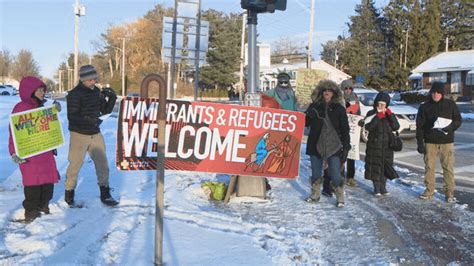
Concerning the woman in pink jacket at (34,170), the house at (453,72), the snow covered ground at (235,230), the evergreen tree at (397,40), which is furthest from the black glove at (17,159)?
the evergreen tree at (397,40)

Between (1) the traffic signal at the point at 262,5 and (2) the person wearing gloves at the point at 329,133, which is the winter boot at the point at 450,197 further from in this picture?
(1) the traffic signal at the point at 262,5

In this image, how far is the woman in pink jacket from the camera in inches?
210

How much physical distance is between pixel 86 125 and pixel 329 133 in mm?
3304

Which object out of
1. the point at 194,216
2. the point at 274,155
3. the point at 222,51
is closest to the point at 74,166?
the point at 194,216

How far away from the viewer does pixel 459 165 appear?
35.2ft

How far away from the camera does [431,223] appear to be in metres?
6.00

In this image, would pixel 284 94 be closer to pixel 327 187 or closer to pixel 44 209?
pixel 327 187

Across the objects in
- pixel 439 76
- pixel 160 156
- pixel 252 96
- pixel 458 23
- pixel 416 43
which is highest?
pixel 458 23

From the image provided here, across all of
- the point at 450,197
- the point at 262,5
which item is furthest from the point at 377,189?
the point at 262,5

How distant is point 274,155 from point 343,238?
1707 millimetres

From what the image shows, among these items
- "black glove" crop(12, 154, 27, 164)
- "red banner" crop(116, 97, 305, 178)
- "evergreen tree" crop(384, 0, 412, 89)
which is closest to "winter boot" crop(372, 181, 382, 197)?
"red banner" crop(116, 97, 305, 178)

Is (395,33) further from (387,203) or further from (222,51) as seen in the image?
(387,203)

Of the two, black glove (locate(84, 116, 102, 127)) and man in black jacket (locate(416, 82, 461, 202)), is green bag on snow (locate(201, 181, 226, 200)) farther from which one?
man in black jacket (locate(416, 82, 461, 202))

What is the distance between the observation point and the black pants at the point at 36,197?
210 inches
